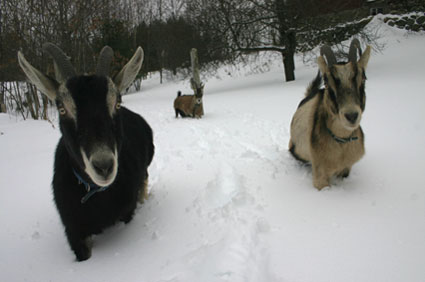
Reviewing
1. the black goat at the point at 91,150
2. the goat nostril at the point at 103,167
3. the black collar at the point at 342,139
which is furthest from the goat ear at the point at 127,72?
the black collar at the point at 342,139

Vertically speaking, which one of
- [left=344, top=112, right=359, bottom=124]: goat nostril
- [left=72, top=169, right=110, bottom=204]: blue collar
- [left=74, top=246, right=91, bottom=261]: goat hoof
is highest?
[left=344, top=112, right=359, bottom=124]: goat nostril

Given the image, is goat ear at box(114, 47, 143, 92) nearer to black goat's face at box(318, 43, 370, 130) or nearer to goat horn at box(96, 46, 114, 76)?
goat horn at box(96, 46, 114, 76)

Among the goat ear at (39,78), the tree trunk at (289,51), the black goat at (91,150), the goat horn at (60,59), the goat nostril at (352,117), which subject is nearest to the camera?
the black goat at (91,150)

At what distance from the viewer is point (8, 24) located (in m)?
9.66

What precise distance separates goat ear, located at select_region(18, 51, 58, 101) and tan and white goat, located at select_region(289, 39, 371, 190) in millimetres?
2705

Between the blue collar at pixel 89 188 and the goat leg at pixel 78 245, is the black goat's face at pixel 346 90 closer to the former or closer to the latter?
the blue collar at pixel 89 188

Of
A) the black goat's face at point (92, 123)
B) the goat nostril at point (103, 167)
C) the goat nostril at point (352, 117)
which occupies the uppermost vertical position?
the black goat's face at point (92, 123)

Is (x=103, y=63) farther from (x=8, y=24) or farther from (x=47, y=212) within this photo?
(x=8, y=24)

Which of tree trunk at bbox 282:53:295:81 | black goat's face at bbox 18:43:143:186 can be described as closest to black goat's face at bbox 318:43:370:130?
black goat's face at bbox 18:43:143:186

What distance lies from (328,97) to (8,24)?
1203 centimetres

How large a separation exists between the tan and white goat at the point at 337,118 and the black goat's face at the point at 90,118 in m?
2.21

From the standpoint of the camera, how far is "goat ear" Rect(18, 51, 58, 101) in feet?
6.64

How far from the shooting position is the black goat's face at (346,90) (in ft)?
8.30

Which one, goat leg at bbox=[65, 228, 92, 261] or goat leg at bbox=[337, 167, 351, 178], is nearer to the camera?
goat leg at bbox=[65, 228, 92, 261]
